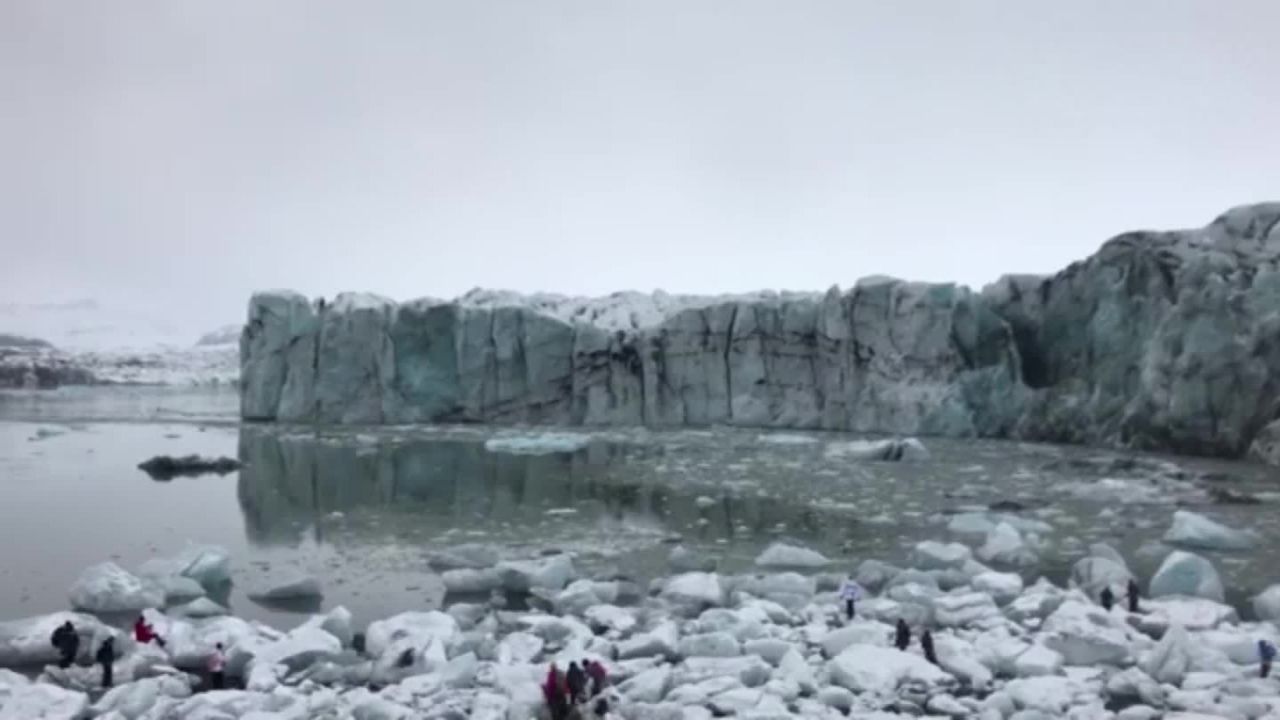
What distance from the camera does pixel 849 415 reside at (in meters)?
28.2

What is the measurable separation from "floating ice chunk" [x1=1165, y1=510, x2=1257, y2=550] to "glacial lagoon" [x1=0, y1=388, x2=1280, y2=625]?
0.27 metres

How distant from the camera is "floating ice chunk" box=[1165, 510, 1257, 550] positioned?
11.1 m

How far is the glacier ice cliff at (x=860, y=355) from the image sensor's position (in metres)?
20.8

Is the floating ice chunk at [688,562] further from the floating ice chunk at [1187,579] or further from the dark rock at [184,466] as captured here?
the dark rock at [184,466]

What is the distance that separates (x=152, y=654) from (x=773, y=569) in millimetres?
6300

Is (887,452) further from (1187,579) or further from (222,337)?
(222,337)

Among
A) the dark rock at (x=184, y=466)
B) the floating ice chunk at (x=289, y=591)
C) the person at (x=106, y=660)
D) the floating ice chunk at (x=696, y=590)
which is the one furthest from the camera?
the dark rock at (x=184, y=466)

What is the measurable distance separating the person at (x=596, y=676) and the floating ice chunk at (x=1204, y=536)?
27.1ft

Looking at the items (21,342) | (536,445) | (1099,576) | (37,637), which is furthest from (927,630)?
(21,342)

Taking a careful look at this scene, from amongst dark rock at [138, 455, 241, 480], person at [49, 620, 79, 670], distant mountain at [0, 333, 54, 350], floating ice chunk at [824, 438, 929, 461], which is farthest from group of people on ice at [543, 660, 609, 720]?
distant mountain at [0, 333, 54, 350]

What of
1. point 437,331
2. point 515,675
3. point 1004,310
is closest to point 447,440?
point 437,331

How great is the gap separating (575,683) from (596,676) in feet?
0.93

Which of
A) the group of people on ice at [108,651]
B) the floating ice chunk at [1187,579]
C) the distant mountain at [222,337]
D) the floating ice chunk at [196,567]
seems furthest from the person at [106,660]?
the distant mountain at [222,337]

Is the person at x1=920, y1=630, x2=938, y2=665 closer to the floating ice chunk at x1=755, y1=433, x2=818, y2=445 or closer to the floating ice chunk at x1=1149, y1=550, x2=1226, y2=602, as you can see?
the floating ice chunk at x1=1149, y1=550, x2=1226, y2=602
